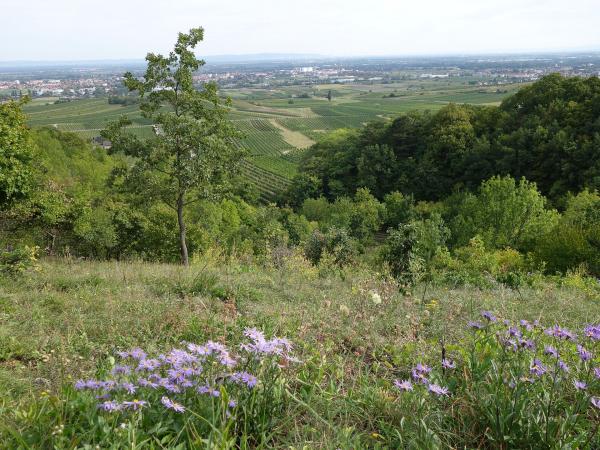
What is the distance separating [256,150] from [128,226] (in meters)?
75.8

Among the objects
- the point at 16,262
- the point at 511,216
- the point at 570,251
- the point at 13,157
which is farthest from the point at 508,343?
the point at 511,216

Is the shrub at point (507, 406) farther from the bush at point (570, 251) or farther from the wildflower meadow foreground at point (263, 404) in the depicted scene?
the bush at point (570, 251)

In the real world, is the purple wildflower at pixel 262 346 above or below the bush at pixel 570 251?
above

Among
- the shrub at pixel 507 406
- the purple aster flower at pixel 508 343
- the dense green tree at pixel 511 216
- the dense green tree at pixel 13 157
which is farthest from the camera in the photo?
the dense green tree at pixel 511 216

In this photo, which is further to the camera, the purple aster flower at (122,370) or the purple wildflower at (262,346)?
the purple wildflower at (262,346)

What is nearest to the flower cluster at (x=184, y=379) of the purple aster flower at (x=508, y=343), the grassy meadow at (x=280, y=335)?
the grassy meadow at (x=280, y=335)

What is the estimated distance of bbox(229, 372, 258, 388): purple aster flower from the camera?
2.46 metres

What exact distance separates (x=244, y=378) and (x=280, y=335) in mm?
2048

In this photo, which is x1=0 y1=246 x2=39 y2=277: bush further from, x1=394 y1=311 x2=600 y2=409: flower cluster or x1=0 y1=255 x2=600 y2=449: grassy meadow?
x1=394 y1=311 x2=600 y2=409: flower cluster

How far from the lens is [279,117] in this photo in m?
127

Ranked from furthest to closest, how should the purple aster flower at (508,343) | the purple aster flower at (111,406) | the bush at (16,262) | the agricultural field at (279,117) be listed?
1. the agricultural field at (279,117)
2. the bush at (16,262)
3. the purple aster flower at (508,343)
4. the purple aster flower at (111,406)

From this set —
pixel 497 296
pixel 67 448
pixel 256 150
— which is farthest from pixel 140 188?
pixel 256 150

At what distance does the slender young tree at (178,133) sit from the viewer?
1270cm

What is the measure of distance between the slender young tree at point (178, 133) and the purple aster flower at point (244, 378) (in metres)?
10.6
